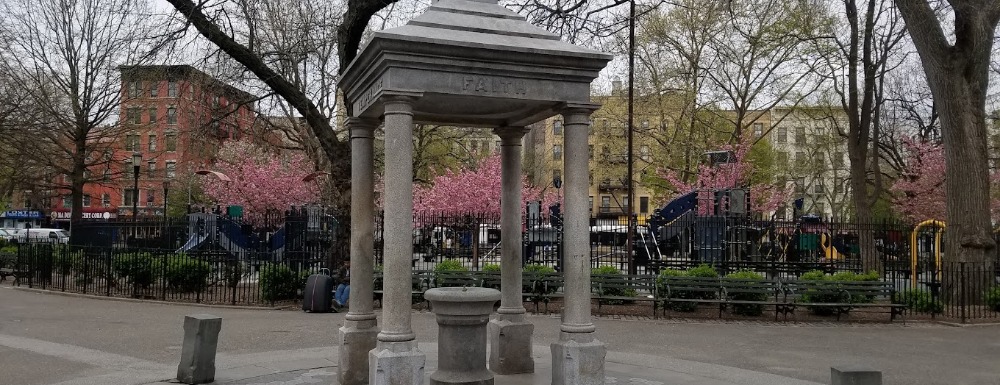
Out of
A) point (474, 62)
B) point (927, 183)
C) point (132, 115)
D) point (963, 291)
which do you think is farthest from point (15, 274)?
point (927, 183)

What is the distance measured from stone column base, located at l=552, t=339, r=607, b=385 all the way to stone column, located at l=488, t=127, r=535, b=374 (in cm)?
132

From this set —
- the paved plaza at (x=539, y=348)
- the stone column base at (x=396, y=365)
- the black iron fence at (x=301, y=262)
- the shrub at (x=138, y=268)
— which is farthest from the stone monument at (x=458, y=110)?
the shrub at (x=138, y=268)

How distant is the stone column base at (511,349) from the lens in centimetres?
849

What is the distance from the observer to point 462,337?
7.32 meters

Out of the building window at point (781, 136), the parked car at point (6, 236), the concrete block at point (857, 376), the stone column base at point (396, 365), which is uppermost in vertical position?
the building window at point (781, 136)

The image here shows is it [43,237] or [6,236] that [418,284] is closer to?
[43,237]

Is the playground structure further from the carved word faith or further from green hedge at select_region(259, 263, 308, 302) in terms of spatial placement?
the carved word faith

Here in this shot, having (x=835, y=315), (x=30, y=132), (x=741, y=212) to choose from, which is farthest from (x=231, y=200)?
(x=835, y=315)

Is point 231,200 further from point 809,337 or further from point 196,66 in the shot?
point 809,337

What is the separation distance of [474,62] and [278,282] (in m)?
11.5

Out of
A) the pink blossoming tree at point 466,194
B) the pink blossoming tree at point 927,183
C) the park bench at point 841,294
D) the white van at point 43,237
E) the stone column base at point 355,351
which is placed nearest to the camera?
the stone column base at point 355,351

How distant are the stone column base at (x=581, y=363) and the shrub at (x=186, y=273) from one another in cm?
1299

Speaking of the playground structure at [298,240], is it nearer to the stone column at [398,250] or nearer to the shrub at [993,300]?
the stone column at [398,250]

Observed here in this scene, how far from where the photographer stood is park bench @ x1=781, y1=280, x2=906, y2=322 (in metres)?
14.6
